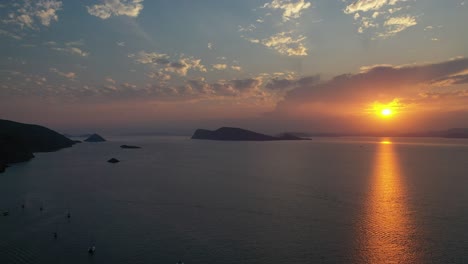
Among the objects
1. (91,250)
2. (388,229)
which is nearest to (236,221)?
(91,250)

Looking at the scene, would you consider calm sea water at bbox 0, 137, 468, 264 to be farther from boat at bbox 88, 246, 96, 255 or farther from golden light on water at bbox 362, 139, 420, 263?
boat at bbox 88, 246, 96, 255

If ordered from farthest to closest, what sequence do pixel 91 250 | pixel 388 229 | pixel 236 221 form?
pixel 236 221 < pixel 388 229 < pixel 91 250

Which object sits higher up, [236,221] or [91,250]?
[236,221]

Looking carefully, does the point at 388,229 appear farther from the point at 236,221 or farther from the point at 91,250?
the point at 91,250

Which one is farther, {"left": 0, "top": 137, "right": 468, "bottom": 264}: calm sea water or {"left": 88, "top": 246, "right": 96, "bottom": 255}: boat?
{"left": 0, "top": 137, "right": 468, "bottom": 264}: calm sea water

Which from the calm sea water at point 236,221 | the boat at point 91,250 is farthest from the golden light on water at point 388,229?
the boat at point 91,250

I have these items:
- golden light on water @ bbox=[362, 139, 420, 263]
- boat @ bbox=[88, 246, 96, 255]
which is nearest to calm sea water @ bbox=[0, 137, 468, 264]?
golden light on water @ bbox=[362, 139, 420, 263]

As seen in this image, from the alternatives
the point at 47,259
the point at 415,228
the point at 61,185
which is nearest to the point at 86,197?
the point at 61,185

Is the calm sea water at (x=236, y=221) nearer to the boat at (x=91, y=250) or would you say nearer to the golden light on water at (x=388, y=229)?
the golden light on water at (x=388, y=229)
